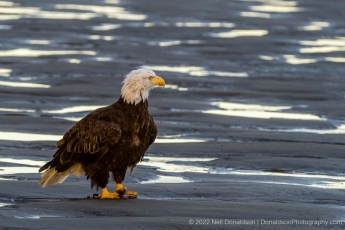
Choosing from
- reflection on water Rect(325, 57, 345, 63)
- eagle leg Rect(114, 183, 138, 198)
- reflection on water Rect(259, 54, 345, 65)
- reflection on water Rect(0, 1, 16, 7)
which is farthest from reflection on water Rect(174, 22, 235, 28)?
eagle leg Rect(114, 183, 138, 198)

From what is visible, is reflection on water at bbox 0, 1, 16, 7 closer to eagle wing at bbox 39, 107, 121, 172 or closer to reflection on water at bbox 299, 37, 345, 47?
reflection on water at bbox 299, 37, 345, 47

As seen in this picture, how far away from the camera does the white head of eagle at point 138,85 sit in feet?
29.2

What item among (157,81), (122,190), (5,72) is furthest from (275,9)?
(122,190)

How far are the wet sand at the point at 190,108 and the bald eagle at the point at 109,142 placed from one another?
0.21 meters

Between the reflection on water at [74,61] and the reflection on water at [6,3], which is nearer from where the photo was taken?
the reflection on water at [74,61]

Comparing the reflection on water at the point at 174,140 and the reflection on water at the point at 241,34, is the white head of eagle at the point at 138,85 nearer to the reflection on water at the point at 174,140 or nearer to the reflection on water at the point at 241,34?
the reflection on water at the point at 174,140

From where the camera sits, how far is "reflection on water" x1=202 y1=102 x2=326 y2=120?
13.5m

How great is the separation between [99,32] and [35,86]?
280 inches

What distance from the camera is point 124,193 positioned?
8797 mm

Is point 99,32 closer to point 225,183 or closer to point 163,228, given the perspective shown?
point 225,183

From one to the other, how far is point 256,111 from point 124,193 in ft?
17.5

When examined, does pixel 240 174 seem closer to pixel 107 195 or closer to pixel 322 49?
pixel 107 195

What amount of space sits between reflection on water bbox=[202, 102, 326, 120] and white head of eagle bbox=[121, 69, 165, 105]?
14.9 ft

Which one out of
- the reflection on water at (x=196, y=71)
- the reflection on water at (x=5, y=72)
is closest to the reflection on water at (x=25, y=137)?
the reflection on water at (x=5, y=72)
